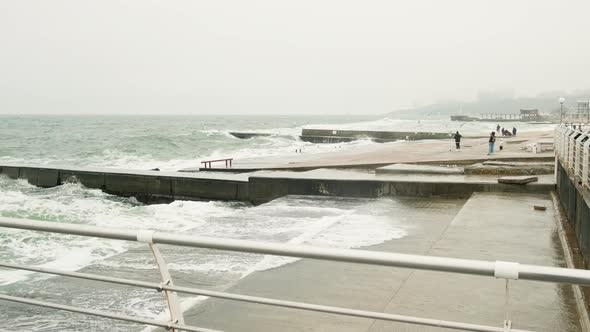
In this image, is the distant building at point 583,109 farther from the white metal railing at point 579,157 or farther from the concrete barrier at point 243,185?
the white metal railing at point 579,157

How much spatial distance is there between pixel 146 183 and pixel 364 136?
1370 inches

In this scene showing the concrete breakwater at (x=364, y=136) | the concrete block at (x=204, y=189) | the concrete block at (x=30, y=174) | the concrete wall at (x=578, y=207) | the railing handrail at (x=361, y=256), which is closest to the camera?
the railing handrail at (x=361, y=256)

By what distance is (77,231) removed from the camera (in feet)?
8.16

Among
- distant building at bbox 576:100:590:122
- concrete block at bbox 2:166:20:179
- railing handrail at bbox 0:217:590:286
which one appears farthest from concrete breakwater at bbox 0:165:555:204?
distant building at bbox 576:100:590:122

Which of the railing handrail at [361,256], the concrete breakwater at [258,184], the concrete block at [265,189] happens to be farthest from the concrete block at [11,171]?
the railing handrail at [361,256]

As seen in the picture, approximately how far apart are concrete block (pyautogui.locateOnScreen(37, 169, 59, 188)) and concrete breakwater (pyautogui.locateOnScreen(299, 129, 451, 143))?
32.0 m

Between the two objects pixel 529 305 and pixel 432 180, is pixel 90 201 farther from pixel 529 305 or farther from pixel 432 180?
pixel 529 305

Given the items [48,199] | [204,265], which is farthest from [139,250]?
[48,199]

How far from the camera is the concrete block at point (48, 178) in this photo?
2123 cm

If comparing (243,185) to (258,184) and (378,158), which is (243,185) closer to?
(258,184)

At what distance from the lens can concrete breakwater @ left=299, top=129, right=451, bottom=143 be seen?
160 feet

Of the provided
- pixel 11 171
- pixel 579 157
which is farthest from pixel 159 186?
pixel 579 157

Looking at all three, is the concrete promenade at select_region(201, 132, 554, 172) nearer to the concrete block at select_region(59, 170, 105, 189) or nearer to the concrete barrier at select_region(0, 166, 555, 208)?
the concrete barrier at select_region(0, 166, 555, 208)

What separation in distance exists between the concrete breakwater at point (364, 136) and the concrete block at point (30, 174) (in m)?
31.9
